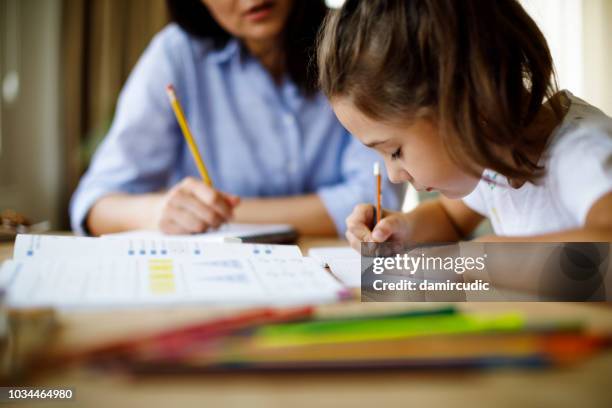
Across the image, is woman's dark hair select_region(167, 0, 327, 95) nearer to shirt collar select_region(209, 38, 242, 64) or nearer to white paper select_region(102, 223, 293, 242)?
shirt collar select_region(209, 38, 242, 64)

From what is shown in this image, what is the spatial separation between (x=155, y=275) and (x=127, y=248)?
0.14 m

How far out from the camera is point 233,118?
1.19 meters

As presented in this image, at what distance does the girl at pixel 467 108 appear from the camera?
1.91ft

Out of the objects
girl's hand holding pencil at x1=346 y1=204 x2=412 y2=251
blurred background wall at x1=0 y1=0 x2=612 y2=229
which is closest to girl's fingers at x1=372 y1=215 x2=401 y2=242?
girl's hand holding pencil at x1=346 y1=204 x2=412 y2=251

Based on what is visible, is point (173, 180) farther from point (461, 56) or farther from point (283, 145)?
point (461, 56)

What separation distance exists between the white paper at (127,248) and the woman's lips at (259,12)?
55cm

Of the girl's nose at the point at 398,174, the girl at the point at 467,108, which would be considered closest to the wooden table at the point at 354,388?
the girl at the point at 467,108

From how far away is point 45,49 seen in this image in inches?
79.5

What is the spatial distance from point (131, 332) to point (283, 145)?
860mm

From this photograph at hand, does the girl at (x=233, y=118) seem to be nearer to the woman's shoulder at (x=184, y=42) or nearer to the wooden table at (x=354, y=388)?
the woman's shoulder at (x=184, y=42)

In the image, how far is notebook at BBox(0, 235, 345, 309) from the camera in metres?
0.42

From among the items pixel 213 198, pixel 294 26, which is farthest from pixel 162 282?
pixel 294 26

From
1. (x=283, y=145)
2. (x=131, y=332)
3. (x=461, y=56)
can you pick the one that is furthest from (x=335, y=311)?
(x=283, y=145)

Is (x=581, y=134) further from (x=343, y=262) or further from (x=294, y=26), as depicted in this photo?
(x=294, y=26)
